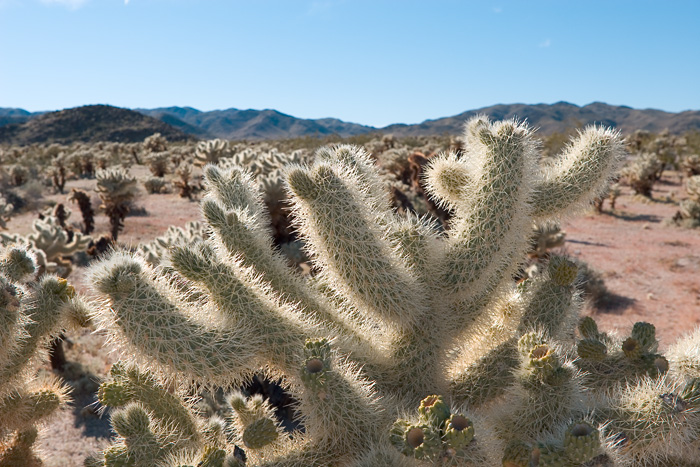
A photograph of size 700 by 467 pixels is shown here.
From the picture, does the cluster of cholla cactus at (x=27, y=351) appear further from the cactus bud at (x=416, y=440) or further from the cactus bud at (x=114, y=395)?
the cactus bud at (x=416, y=440)

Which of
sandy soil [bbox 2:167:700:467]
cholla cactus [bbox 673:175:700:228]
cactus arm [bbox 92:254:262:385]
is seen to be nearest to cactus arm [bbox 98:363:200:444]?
cactus arm [bbox 92:254:262:385]

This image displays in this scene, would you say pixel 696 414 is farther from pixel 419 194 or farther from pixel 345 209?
pixel 419 194

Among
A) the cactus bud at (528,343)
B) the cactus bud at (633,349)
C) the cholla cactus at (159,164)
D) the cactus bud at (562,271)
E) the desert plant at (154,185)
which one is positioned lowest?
the desert plant at (154,185)

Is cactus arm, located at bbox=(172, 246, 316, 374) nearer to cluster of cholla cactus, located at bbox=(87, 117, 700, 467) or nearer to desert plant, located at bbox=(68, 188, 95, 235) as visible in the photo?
cluster of cholla cactus, located at bbox=(87, 117, 700, 467)

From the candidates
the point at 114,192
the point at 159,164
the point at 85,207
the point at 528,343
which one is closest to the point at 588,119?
the point at 159,164

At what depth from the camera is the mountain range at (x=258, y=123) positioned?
197ft

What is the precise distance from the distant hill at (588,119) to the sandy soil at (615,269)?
85.6m

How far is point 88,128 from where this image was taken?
62.2 metres

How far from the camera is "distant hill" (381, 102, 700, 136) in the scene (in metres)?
105

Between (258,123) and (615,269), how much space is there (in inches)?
6711

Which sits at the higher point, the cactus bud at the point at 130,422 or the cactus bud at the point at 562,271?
the cactus bud at the point at 562,271

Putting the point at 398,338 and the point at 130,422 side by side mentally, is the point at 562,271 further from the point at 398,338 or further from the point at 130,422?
the point at 130,422

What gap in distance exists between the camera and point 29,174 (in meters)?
20.5

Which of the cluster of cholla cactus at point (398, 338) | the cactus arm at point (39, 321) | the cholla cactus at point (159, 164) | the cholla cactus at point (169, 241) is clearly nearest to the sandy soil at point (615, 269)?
the cholla cactus at point (169, 241)
